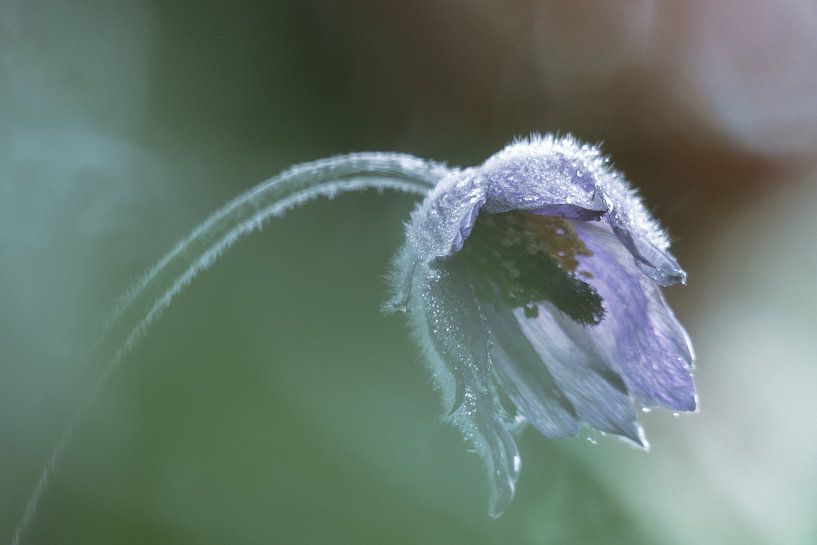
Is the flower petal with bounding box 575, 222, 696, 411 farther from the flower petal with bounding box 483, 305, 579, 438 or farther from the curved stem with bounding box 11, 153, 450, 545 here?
the curved stem with bounding box 11, 153, 450, 545

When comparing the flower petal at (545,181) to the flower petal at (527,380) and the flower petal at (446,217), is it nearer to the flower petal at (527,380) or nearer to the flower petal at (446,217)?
the flower petal at (446,217)

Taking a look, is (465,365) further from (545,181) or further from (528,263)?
(545,181)

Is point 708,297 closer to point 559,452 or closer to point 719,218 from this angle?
point 719,218

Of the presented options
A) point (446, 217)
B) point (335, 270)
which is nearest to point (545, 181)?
point (446, 217)

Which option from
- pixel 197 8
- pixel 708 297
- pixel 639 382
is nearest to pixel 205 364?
pixel 639 382

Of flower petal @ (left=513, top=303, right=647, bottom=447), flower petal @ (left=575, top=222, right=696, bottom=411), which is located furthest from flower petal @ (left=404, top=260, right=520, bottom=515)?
flower petal @ (left=575, top=222, right=696, bottom=411)

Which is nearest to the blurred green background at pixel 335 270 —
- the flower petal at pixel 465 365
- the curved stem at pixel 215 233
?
the curved stem at pixel 215 233
